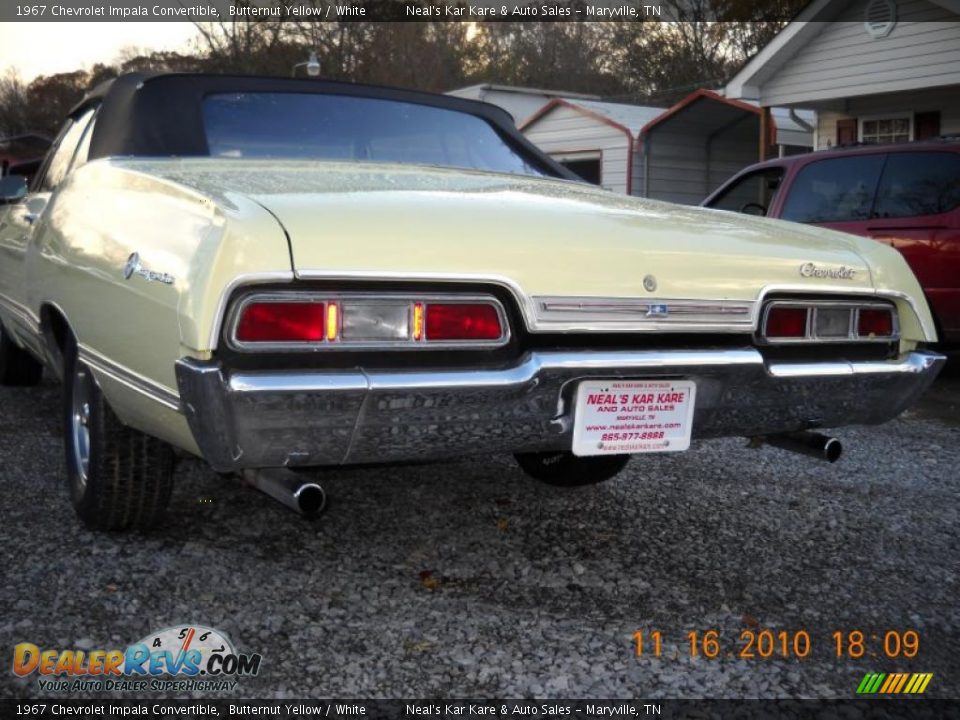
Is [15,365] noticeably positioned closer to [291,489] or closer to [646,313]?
[291,489]

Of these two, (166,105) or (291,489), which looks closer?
(291,489)

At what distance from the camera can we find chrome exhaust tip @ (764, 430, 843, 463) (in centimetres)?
315

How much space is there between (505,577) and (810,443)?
0.99 metres

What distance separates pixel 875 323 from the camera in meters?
3.13

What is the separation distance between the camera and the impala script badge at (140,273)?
8.13 feet

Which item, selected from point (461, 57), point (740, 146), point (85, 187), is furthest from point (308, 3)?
point (85, 187)

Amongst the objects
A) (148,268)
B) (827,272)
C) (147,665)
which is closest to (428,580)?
(147,665)

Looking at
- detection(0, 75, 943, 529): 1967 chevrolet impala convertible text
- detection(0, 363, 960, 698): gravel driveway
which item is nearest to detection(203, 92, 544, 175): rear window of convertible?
detection(0, 75, 943, 529): 1967 chevrolet impala convertible text

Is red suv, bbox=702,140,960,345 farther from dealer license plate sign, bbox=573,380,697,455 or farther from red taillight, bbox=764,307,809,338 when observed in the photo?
dealer license plate sign, bbox=573,380,697,455

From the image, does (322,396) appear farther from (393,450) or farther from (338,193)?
(338,193)

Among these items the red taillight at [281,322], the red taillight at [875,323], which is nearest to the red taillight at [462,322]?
the red taillight at [281,322]

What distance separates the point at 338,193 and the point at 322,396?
1.95ft

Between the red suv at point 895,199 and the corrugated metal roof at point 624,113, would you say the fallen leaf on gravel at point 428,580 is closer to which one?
the red suv at point 895,199

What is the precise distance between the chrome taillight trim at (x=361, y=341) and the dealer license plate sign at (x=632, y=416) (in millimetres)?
293
